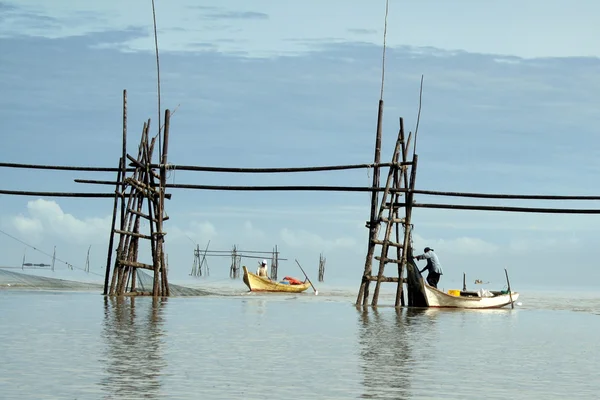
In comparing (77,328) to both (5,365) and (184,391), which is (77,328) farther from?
(184,391)

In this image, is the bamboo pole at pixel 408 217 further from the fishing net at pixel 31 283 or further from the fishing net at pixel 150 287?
the fishing net at pixel 31 283

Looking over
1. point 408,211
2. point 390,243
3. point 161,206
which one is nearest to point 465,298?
point 390,243

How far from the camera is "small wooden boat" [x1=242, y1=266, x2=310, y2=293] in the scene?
40781mm

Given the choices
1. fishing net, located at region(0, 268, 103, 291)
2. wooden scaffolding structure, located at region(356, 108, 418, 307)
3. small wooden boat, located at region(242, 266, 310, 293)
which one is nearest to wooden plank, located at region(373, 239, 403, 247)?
wooden scaffolding structure, located at region(356, 108, 418, 307)

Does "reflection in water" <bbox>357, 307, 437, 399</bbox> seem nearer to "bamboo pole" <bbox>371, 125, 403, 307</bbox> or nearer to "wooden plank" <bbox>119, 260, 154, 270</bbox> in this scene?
"bamboo pole" <bbox>371, 125, 403, 307</bbox>

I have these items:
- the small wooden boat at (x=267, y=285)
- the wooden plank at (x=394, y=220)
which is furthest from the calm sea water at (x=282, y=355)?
the small wooden boat at (x=267, y=285)

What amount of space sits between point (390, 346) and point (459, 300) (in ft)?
37.3

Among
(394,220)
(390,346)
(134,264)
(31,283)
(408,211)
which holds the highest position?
(408,211)

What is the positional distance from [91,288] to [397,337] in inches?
796

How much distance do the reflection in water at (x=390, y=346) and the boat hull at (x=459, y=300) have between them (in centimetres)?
45

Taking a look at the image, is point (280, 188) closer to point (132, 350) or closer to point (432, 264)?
point (432, 264)

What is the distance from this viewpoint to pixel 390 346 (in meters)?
15.5

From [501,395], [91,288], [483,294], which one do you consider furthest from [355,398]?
[91,288]

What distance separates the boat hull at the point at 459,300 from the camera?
84.5 ft
